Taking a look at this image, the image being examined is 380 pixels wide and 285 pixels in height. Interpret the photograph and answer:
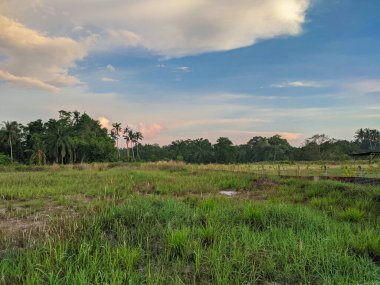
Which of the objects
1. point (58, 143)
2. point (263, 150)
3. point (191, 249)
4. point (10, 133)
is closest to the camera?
point (191, 249)

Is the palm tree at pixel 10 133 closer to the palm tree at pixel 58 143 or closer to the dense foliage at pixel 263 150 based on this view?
the palm tree at pixel 58 143

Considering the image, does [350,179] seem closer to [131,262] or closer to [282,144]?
[131,262]

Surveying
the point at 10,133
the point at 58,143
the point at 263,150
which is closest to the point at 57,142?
the point at 58,143

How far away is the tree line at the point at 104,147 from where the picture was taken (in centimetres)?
6862

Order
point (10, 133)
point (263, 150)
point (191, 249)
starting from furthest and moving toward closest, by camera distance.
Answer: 1. point (263, 150)
2. point (10, 133)
3. point (191, 249)

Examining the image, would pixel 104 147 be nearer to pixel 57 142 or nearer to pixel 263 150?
pixel 57 142

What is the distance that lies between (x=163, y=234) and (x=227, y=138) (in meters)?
93.9

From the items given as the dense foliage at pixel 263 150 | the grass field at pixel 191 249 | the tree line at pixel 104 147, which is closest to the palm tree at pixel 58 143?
the tree line at pixel 104 147

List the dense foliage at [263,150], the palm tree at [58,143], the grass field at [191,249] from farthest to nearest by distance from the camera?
the dense foliage at [263,150] < the palm tree at [58,143] < the grass field at [191,249]

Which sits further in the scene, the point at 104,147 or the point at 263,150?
the point at 263,150

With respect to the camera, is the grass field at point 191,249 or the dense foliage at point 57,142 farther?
the dense foliage at point 57,142

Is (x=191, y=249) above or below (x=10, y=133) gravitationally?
below

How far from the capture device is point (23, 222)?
26.2ft

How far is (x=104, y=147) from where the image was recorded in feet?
236
